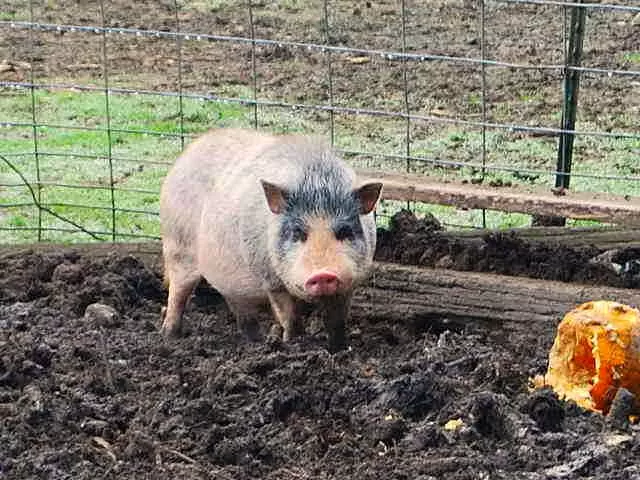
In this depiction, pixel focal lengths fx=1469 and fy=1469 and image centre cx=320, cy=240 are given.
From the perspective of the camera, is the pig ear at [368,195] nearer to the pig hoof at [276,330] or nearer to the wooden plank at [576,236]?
the pig hoof at [276,330]

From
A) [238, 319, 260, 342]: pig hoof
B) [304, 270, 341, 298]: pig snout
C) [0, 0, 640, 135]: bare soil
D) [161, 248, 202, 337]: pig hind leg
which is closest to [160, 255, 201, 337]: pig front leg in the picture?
[161, 248, 202, 337]: pig hind leg

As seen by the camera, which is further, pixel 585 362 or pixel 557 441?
pixel 585 362

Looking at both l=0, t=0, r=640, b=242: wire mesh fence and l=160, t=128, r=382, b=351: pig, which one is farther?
l=0, t=0, r=640, b=242: wire mesh fence

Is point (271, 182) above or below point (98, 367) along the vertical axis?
above

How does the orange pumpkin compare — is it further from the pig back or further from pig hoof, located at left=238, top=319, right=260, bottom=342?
pig hoof, located at left=238, top=319, right=260, bottom=342

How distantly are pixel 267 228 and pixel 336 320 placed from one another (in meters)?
0.50

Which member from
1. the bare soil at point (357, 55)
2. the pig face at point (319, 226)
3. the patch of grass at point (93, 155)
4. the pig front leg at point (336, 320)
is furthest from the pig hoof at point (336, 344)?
the bare soil at point (357, 55)

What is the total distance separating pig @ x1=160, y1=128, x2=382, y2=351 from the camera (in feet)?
20.1

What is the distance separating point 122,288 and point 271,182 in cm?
124

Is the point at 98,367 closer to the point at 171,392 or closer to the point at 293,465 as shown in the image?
the point at 171,392

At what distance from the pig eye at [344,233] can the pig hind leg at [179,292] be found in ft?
3.23

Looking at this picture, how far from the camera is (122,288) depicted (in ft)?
23.4

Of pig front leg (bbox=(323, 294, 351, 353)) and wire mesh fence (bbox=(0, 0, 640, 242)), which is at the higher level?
wire mesh fence (bbox=(0, 0, 640, 242))

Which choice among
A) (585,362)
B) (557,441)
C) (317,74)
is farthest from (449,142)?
(557,441)
